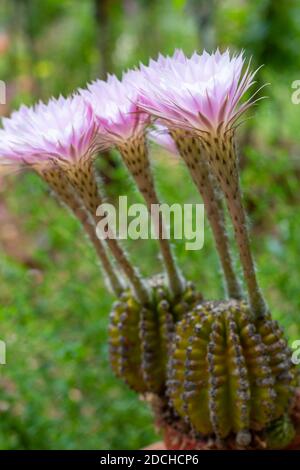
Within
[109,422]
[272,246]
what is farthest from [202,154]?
[109,422]

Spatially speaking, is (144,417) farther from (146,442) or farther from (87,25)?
(87,25)

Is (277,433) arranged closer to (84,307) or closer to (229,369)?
(229,369)

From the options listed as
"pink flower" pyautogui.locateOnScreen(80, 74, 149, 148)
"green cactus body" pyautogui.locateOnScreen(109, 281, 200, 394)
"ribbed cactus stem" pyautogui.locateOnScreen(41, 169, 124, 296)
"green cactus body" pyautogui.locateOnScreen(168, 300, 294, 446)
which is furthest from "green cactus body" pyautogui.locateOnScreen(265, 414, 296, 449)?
"pink flower" pyautogui.locateOnScreen(80, 74, 149, 148)

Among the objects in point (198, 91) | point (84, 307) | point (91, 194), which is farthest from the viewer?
point (84, 307)

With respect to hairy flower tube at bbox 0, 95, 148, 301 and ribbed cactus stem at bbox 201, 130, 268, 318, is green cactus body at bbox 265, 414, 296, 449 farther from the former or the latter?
hairy flower tube at bbox 0, 95, 148, 301

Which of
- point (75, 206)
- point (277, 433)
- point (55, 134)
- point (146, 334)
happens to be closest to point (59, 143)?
point (55, 134)

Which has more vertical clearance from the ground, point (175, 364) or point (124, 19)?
point (124, 19)
